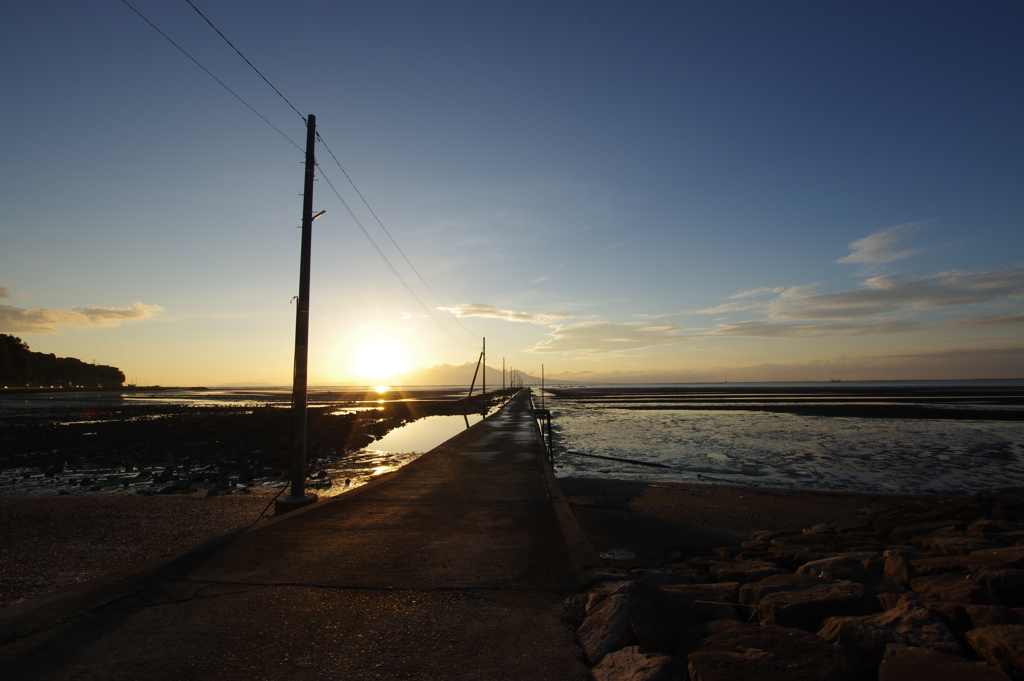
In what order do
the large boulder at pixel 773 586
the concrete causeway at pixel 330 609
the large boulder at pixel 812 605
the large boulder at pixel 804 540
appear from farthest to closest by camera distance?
the large boulder at pixel 804 540, the large boulder at pixel 773 586, the large boulder at pixel 812 605, the concrete causeway at pixel 330 609

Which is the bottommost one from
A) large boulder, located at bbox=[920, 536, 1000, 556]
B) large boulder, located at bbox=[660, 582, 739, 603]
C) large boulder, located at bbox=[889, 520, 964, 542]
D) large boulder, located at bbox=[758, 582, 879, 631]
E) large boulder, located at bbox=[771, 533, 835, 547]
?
large boulder, located at bbox=[771, 533, 835, 547]

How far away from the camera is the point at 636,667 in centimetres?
323

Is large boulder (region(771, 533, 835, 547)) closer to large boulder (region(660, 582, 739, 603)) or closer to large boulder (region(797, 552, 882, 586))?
large boulder (region(797, 552, 882, 586))

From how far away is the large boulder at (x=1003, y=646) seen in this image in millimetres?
3053

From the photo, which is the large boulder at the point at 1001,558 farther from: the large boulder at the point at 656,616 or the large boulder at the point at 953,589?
the large boulder at the point at 656,616

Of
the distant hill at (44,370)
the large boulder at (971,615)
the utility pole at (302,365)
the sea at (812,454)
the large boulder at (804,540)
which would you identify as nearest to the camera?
the large boulder at (971,615)

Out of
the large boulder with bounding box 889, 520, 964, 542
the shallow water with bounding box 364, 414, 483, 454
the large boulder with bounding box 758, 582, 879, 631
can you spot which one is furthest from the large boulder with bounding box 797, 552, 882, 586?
the shallow water with bounding box 364, 414, 483, 454

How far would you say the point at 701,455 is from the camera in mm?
20750

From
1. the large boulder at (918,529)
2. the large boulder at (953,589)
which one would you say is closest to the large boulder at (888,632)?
the large boulder at (953,589)

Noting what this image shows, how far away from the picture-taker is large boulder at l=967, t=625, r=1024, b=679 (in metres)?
3.05

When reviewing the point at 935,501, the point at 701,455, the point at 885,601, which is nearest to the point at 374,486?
the point at 885,601

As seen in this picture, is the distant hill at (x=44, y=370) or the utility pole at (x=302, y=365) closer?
the utility pole at (x=302, y=365)

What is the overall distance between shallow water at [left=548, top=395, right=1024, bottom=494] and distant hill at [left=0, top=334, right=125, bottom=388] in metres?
134

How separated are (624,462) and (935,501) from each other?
9006 mm
